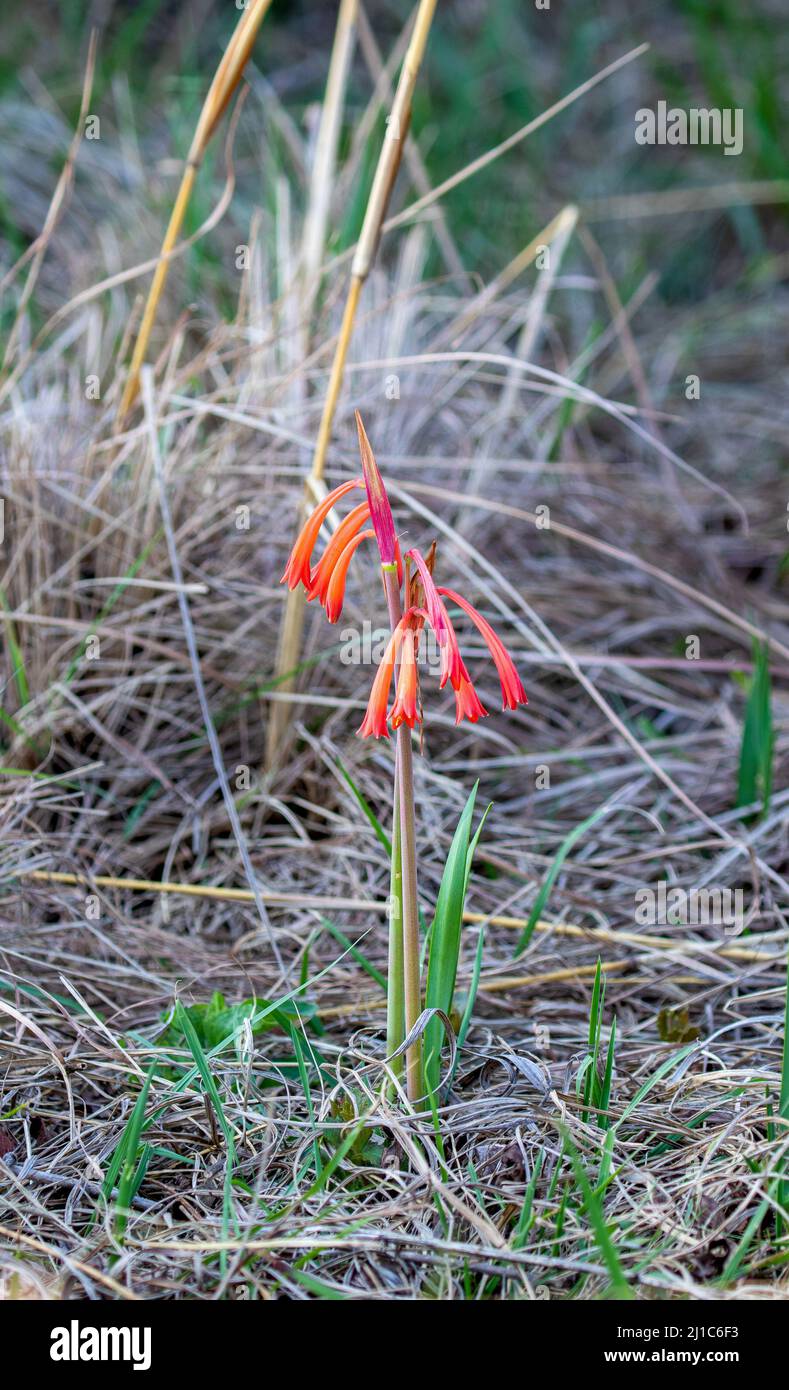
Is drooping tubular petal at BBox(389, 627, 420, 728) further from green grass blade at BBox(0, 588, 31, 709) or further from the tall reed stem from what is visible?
green grass blade at BBox(0, 588, 31, 709)

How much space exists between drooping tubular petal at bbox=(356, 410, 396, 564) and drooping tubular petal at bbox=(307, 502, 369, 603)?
0.09ft

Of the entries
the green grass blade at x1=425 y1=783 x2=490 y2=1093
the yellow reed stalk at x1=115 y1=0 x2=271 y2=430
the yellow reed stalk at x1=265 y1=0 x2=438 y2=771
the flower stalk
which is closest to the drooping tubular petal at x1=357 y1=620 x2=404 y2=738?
the flower stalk

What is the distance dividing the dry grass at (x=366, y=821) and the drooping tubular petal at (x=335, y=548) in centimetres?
21

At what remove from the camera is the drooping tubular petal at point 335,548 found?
1.28m

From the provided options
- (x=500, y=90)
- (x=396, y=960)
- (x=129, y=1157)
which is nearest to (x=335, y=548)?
(x=396, y=960)

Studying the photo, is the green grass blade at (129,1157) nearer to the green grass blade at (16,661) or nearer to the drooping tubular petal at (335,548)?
the drooping tubular petal at (335,548)

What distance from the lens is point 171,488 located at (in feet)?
7.87

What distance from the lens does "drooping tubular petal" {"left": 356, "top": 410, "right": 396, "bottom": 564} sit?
48.8 inches

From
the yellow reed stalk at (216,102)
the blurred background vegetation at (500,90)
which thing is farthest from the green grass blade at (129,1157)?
the blurred background vegetation at (500,90)

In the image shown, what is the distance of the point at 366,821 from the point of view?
7.07ft

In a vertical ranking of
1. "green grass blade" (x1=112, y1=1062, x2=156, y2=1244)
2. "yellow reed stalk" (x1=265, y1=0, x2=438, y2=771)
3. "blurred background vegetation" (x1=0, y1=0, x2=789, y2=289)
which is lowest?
"green grass blade" (x1=112, y1=1062, x2=156, y2=1244)

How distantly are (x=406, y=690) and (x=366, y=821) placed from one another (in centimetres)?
101

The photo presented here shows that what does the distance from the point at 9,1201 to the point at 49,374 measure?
2.09 meters

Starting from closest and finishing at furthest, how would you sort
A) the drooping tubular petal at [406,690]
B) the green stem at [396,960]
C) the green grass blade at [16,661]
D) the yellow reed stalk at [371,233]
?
the drooping tubular petal at [406,690]
the green stem at [396,960]
the yellow reed stalk at [371,233]
the green grass blade at [16,661]
